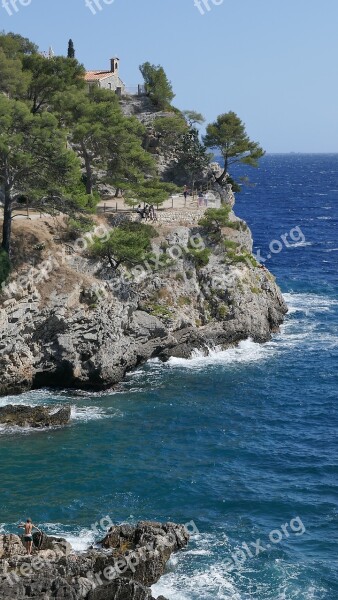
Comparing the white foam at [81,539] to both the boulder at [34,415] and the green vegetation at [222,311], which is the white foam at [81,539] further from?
the green vegetation at [222,311]

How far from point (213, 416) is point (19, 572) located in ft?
73.7

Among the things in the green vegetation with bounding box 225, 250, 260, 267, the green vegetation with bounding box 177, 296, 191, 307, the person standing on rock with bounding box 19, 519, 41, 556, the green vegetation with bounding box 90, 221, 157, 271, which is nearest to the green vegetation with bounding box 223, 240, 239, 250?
the green vegetation with bounding box 225, 250, 260, 267

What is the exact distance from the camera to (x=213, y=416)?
52.1m

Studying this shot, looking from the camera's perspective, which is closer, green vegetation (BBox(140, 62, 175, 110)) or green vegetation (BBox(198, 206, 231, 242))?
green vegetation (BBox(198, 206, 231, 242))

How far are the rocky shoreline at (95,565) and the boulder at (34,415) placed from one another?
46.2 feet

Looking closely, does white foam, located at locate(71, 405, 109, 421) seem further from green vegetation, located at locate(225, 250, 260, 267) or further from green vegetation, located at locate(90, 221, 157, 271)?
green vegetation, located at locate(225, 250, 260, 267)

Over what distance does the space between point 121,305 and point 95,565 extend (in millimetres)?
29608

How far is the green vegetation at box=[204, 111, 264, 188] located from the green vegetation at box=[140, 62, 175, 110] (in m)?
13.8

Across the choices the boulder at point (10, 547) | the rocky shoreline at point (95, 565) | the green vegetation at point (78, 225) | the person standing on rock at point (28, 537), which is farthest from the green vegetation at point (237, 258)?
the boulder at point (10, 547)

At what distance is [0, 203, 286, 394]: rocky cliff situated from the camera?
180 ft

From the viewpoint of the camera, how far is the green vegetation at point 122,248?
204 feet

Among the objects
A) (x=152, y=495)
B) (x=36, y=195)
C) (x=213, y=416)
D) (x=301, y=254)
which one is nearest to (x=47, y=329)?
(x=36, y=195)

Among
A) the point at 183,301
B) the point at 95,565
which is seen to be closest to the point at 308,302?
the point at 183,301

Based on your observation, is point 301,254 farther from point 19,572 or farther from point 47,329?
point 19,572
